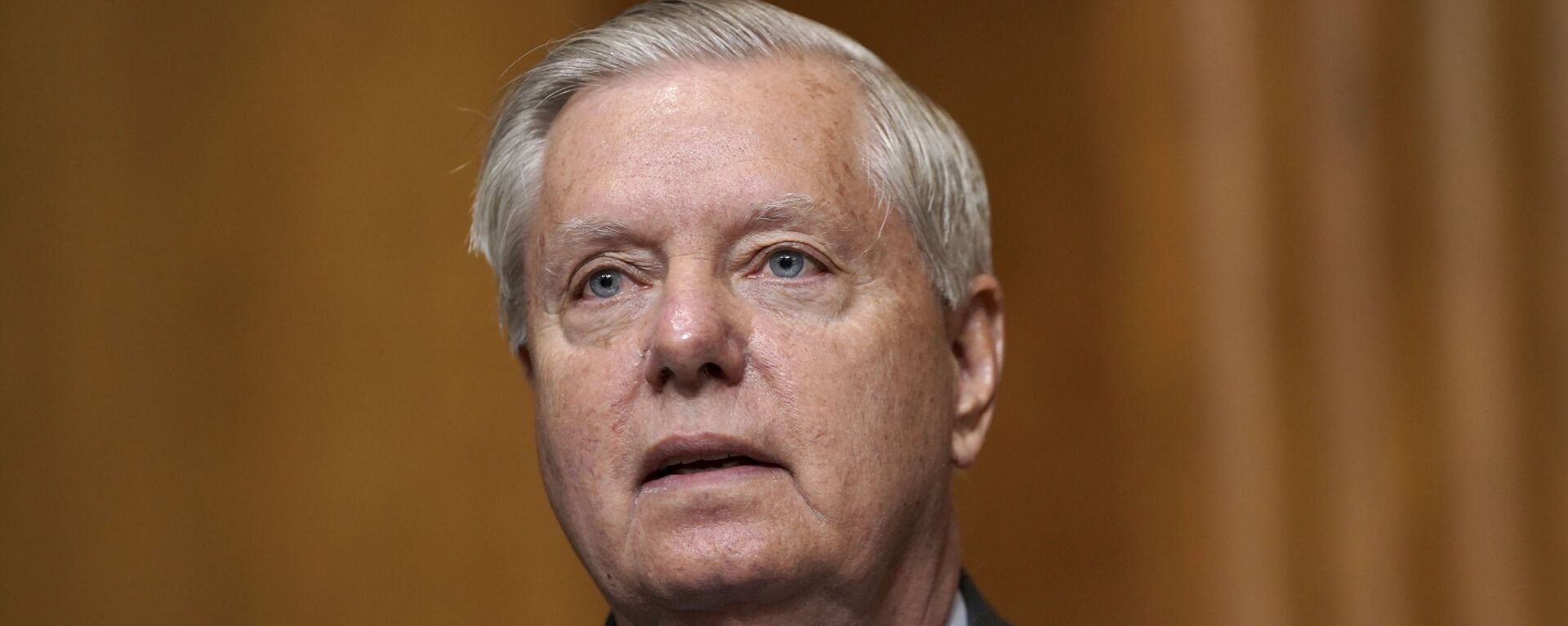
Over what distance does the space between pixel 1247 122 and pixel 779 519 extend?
127 cm

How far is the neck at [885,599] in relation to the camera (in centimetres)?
146

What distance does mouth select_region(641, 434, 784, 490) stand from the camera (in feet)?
4.65

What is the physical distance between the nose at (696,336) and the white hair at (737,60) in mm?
234

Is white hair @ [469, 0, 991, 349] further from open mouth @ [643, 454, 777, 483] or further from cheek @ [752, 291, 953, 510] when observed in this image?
open mouth @ [643, 454, 777, 483]

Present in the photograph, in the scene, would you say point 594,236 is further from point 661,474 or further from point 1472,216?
point 1472,216

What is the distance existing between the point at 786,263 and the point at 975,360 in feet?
1.07

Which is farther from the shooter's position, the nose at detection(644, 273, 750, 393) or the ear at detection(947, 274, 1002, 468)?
the ear at detection(947, 274, 1002, 468)

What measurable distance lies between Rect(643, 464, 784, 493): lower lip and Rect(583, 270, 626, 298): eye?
218mm

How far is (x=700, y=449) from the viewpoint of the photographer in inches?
55.9

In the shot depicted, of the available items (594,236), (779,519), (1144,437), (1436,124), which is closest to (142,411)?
(594,236)

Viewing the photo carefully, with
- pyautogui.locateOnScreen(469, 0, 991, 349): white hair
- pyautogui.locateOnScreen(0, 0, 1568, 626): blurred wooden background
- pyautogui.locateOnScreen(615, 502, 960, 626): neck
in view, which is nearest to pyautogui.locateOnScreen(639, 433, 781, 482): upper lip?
pyautogui.locateOnScreen(615, 502, 960, 626): neck

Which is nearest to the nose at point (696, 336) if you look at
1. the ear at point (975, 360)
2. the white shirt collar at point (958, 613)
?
the ear at point (975, 360)

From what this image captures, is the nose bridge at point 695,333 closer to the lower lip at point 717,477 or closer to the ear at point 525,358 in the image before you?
the lower lip at point 717,477

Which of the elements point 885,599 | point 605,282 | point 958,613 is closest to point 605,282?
point 605,282
